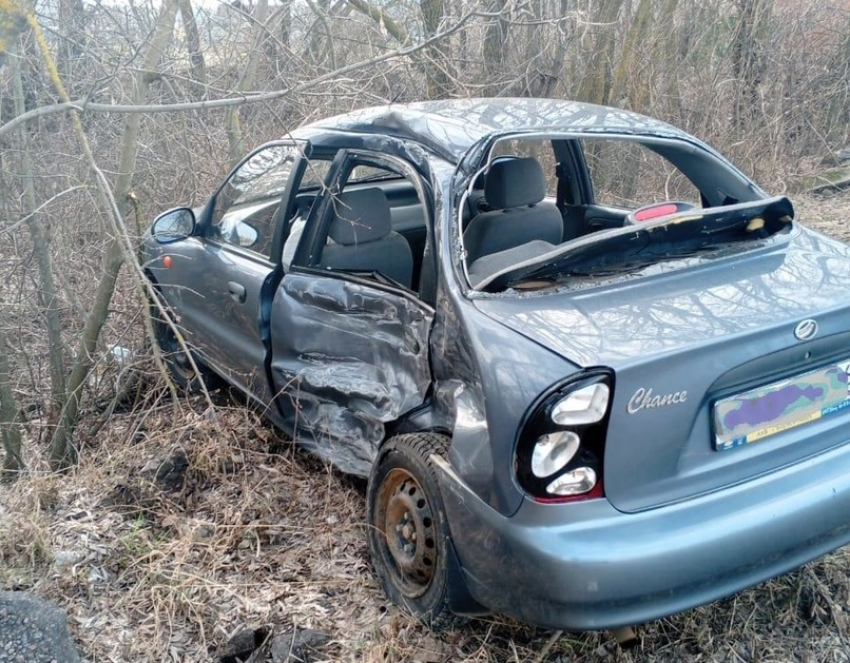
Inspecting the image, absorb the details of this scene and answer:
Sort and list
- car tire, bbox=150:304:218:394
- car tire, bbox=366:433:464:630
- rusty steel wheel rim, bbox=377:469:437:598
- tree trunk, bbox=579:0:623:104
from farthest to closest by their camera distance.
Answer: tree trunk, bbox=579:0:623:104 < car tire, bbox=150:304:218:394 < rusty steel wheel rim, bbox=377:469:437:598 < car tire, bbox=366:433:464:630

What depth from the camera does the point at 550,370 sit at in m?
2.14

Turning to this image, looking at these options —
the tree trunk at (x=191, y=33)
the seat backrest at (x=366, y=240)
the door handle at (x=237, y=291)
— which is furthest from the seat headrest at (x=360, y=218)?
the tree trunk at (x=191, y=33)

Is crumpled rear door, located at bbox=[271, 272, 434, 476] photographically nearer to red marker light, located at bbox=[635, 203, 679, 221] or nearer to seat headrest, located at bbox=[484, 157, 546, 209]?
seat headrest, located at bbox=[484, 157, 546, 209]

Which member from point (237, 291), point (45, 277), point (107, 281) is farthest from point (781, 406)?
point (45, 277)

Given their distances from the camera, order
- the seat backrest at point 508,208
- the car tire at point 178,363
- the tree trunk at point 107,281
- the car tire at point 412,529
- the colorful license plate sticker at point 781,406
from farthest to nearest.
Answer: the car tire at point 178,363
the tree trunk at point 107,281
the seat backrest at point 508,208
the car tire at point 412,529
the colorful license plate sticker at point 781,406

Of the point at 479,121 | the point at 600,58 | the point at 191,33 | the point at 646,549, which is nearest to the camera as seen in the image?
the point at 646,549

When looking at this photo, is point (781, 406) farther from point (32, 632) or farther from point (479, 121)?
point (32, 632)

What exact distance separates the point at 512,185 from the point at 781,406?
143 centimetres

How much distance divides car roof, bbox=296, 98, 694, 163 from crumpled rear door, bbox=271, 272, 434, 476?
2.08 feet

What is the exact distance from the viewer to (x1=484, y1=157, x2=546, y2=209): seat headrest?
3219mm

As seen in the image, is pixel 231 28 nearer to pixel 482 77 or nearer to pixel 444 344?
pixel 482 77

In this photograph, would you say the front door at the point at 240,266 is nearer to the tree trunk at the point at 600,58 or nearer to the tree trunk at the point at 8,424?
the tree trunk at the point at 8,424

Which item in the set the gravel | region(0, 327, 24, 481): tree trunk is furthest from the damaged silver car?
region(0, 327, 24, 481): tree trunk

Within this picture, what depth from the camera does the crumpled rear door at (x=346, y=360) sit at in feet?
9.68
